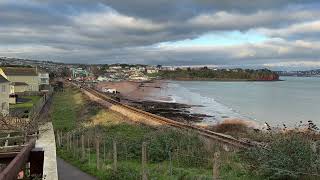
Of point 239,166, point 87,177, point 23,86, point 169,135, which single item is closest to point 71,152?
point 169,135

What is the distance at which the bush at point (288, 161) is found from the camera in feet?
42.8

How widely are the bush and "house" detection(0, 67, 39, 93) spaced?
82.8 m

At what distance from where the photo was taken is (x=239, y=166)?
52.4 feet

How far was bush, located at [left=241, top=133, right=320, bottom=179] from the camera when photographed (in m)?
13.1

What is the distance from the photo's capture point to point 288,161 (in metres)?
13.3

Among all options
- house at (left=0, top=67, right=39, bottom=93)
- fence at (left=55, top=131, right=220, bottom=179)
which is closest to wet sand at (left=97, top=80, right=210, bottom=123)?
house at (left=0, top=67, right=39, bottom=93)

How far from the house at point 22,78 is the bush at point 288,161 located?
8285 centimetres

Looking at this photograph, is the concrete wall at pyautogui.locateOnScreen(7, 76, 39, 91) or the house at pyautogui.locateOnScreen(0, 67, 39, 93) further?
the concrete wall at pyautogui.locateOnScreen(7, 76, 39, 91)

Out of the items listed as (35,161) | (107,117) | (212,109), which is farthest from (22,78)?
(35,161)

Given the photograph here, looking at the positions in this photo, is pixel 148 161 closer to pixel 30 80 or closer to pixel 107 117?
pixel 107 117

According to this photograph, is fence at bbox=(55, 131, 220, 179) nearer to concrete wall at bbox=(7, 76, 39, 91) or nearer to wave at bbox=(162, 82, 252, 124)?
wave at bbox=(162, 82, 252, 124)

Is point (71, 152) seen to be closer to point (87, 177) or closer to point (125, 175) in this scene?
point (87, 177)

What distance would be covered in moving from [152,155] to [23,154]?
15.8 m

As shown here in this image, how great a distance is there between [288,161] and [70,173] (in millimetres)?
8213
